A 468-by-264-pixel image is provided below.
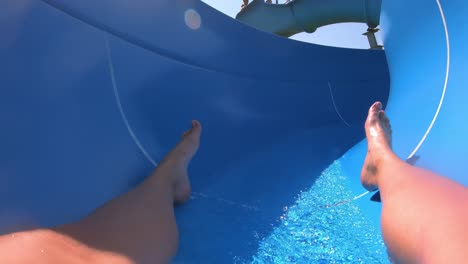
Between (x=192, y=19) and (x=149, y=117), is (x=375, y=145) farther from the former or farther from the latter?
(x=192, y=19)

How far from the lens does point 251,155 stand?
5.21 feet

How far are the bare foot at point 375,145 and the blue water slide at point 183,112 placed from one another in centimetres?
13

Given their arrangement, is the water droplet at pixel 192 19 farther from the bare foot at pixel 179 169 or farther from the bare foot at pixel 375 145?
the bare foot at pixel 375 145

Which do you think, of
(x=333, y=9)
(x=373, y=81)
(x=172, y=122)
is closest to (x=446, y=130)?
(x=172, y=122)

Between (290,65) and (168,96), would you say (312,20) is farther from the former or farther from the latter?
(168,96)

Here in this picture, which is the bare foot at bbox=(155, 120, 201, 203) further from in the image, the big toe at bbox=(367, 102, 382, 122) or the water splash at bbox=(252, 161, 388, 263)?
the big toe at bbox=(367, 102, 382, 122)

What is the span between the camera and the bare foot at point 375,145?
0.93 m

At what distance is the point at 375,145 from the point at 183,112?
2.70ft

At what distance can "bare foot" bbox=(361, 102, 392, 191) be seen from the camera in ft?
3.04

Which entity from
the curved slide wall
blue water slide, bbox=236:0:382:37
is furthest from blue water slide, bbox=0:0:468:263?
blue water slide, bbox=236:0:382:37

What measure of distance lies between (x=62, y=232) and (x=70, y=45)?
0.68 metres

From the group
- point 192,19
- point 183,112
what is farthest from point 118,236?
point 192,19

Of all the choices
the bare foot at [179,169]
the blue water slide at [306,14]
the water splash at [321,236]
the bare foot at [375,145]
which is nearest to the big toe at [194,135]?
the bare foot at [179,169]

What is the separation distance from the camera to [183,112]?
4.87 ft
